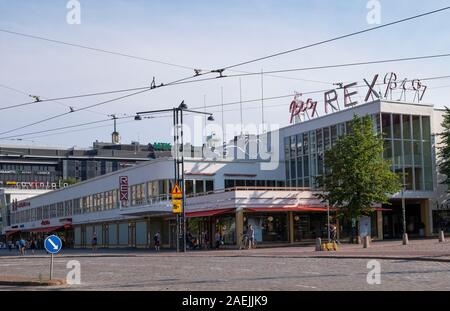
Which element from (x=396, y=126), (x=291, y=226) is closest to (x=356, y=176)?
(x=291, y=226)

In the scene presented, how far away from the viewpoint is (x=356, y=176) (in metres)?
47.3

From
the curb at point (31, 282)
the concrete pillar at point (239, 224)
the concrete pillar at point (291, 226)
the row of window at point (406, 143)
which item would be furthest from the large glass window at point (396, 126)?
the curb at point (31, 282)

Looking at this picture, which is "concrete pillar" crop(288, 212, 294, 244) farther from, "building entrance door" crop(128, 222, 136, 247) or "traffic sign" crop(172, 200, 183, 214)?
"building entrance door" crop(128, 222, 136, 247)

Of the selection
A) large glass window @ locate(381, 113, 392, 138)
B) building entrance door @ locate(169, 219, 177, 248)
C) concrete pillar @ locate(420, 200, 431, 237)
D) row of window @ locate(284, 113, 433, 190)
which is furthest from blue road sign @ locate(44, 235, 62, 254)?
concrete pillar @ locate(420, 200, 431, 237)

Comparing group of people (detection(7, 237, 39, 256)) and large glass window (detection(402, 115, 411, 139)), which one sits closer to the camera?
large glass window (detection(402, 115, 411, 139))

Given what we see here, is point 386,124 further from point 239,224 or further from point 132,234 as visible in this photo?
point 132,234

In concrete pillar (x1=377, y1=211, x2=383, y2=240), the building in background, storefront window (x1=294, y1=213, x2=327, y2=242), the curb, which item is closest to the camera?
the curb

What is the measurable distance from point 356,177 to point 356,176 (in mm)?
97

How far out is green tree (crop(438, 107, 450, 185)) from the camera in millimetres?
56034

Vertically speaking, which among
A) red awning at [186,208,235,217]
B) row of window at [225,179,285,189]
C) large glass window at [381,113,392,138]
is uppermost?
large glass window at [381,113,392,138]
